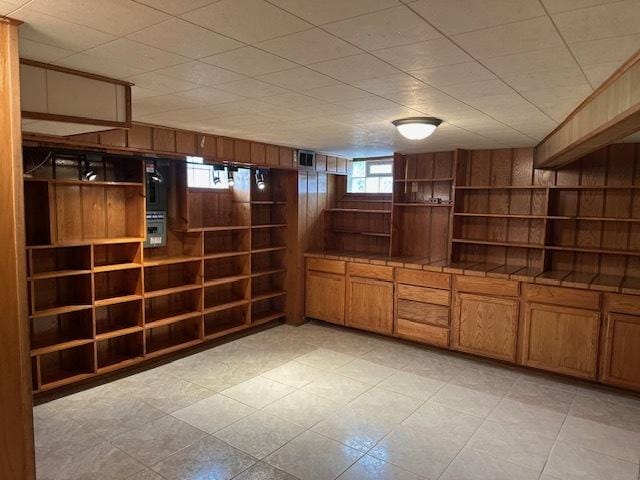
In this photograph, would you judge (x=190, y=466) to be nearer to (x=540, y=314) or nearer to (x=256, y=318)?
(x=256, y=318)

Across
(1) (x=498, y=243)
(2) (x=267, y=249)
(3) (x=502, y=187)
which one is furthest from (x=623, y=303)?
(2) (x=267, y=249)

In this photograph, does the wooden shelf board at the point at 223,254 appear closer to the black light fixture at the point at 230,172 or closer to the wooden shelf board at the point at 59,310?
the black light fixture at the point at 230,172

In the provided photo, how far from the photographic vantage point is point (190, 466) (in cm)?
263

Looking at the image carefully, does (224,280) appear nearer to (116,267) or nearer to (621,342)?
→ (116,267)

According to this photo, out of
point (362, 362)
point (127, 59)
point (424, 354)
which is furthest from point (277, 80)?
point (424, 354)

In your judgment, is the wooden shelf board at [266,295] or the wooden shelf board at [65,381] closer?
the wooden shelf board at [65,381]

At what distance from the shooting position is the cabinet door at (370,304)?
16.7ft

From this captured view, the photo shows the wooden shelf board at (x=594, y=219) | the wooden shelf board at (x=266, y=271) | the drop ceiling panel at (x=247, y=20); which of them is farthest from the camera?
the wooden shelf board at (x=266, y=271)

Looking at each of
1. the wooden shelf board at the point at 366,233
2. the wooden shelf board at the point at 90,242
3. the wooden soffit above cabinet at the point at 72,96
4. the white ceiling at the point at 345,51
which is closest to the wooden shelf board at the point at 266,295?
the wooden shelf board at the point at 366,233

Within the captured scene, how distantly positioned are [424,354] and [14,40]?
4386 mm

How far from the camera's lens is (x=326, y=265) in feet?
18.4

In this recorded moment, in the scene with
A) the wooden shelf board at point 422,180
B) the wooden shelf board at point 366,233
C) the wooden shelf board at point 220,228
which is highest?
the wooden shelf board at point 422,180

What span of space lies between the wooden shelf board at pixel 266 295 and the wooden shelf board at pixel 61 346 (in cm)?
203

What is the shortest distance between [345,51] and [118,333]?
333 centimetres
